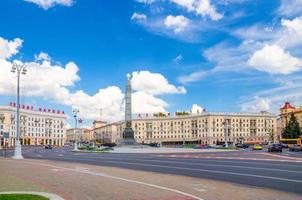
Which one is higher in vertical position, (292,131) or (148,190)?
(292,131)

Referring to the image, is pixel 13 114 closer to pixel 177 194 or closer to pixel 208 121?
pixel 208 121

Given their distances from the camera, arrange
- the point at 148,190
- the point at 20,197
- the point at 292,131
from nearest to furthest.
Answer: the point at 20,197 < the point at 148,190 < the point at 292,131

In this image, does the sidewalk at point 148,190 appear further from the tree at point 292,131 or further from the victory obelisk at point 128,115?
the tree at point 292,131

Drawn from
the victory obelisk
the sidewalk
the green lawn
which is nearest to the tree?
the victory obelisk

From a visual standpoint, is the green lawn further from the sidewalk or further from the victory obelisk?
the victory obelisk

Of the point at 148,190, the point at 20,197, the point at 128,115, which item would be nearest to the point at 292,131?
the point at 128,115

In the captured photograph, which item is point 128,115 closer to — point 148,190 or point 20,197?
point 148,190

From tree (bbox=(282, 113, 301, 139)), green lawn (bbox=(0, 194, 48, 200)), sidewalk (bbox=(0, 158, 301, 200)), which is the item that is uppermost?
tree (bbox=(282, 113, 301, 139))

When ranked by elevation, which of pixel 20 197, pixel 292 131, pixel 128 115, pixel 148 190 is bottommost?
pixel 148 190

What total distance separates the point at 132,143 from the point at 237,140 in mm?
110208

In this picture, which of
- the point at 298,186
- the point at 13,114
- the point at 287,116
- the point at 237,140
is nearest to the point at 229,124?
the point at 237,140

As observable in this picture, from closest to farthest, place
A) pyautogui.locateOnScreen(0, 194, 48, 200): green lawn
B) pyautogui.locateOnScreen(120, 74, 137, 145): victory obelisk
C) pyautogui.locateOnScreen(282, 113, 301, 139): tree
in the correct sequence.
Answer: pyautogui.locateOnScreen(0, 194, 48, 200): green lawn → pyautogui.locateOnScreen(120, 74, 137, 145): victory obelisk → pyautogui.locateOnScreen(282, 113, 301, 139): tree

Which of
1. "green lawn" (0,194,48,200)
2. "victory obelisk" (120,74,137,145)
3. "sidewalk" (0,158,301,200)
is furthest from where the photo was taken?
"victory obelisk" (120,74,137,145)

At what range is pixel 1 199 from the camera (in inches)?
421
